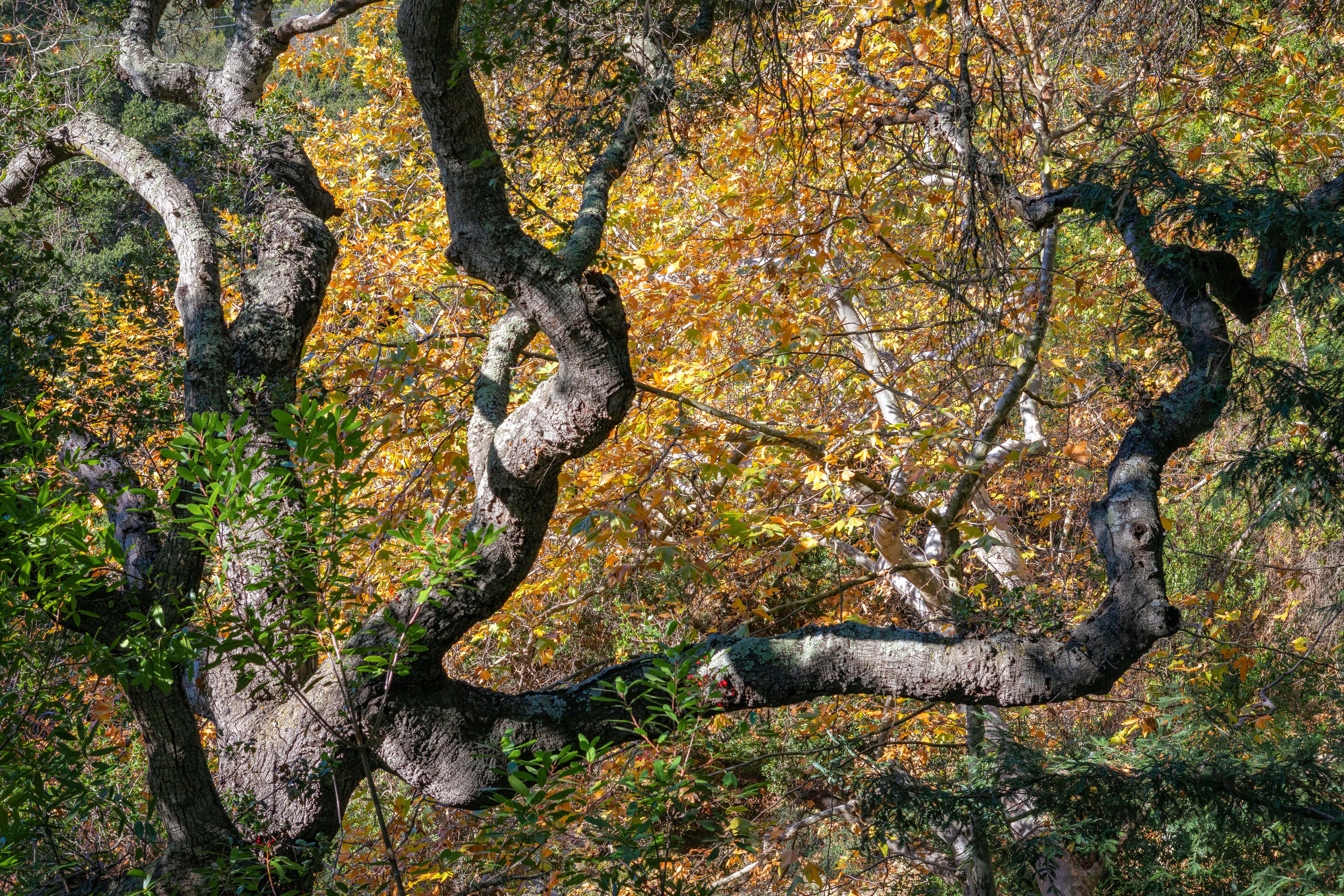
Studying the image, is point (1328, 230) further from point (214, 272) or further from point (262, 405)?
point (214, 272)

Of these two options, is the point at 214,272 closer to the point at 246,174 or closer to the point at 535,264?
the point at 246,174

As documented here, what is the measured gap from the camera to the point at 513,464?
112 inches

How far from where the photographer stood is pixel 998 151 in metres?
2.97

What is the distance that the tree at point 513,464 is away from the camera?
8.00ft

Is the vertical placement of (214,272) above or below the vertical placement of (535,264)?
above

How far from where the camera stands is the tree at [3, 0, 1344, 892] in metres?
2.44

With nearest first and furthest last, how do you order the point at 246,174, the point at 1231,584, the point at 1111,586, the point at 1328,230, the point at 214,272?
the point at 1328,230, the point at 1111,586, the point at 214,272, the point at 246,174, the point at 1231,584

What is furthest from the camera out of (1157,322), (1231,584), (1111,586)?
(1231,584)

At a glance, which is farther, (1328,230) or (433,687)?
(433,687)

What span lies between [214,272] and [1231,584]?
7283 millimetres

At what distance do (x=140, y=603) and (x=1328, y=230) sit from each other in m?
3.46

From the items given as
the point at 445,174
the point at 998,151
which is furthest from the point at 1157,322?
the point at 445,174

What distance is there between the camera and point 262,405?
3252 millimetres

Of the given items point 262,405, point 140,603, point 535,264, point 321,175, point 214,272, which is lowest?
point 140,603
